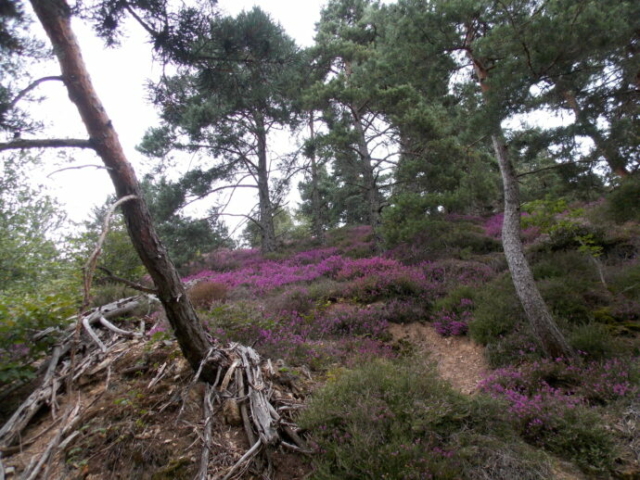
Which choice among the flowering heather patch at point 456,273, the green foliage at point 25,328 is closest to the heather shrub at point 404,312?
the flowering heather patch at point 456,273

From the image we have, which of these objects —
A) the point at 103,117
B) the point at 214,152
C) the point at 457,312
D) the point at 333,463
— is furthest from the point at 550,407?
the point at 214,152

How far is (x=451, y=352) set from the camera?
5414 millimetres

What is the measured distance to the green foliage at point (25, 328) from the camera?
11.1 feet

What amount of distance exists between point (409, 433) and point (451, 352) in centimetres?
324

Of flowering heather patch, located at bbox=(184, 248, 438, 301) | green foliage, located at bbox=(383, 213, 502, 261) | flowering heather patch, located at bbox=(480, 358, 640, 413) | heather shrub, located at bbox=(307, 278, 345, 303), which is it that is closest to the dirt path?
flowering heather patch, located at bbox=(480, 358, 640, 413)

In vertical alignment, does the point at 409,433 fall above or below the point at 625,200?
below

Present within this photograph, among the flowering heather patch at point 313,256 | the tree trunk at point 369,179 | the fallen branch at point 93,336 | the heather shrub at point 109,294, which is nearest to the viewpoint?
the fallen branch at point 93,336

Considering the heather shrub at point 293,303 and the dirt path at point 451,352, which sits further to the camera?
the heather shrub at point 293,303

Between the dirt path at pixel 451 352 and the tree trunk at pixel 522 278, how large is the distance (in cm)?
98

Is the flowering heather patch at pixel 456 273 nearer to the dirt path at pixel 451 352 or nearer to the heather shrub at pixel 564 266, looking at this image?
the heather shrub at pixel 564 266

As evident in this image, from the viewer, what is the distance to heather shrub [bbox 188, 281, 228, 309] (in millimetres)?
6855

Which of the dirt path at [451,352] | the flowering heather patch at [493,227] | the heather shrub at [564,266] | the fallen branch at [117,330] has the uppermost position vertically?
the flowering heather patch at [493,227]

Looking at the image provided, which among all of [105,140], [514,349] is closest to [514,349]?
[514,349]

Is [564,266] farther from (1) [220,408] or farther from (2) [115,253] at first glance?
(2) [115,253]
